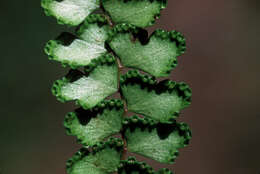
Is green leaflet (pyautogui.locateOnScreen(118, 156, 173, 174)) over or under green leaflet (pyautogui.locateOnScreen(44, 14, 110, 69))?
under

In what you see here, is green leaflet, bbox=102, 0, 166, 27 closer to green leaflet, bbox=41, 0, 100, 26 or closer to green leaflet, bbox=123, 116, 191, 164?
green leaflet, bbox=41, 0, 100, 26

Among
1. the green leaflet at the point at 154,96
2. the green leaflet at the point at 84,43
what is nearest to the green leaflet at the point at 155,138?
the green leaflet at the point at 154,96

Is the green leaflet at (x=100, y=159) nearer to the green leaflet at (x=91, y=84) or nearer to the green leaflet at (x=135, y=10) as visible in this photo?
the green leaflet at (x=91, y=84)

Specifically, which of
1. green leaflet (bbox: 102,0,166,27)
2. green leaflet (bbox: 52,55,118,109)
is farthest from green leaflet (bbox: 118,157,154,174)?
green leaflet (bbox: 102,0,166,27)

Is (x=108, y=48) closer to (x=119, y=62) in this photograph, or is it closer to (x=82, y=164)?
(x=119, y=62)

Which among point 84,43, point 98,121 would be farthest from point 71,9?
point 98,121

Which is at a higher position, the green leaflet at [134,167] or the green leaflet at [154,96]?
the green leaflet at [154,96]
